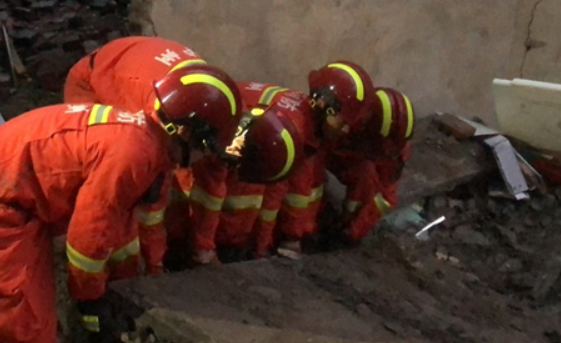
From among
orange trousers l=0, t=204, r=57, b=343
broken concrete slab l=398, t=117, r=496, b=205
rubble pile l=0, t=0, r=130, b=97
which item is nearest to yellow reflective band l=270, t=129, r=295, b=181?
orange trousers l=0, t=204, r=57, b=343

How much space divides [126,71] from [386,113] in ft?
5.33

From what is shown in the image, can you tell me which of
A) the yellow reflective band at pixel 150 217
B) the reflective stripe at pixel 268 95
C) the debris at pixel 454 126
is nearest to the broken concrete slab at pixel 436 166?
the debris at pixel 454 126

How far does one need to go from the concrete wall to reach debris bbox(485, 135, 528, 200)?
800mm

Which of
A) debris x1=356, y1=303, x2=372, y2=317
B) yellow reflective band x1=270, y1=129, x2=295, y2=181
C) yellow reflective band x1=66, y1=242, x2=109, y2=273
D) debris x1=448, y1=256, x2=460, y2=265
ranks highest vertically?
yellow reflective band x1=270, y1=129, x2=295, y2=181

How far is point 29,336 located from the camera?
296 centimetres

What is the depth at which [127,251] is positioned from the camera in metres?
3.26

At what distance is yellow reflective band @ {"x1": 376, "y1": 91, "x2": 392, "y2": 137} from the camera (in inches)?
167

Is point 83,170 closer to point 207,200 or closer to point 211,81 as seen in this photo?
point 211,81

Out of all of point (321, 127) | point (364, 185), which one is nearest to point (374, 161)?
point (364, 185)

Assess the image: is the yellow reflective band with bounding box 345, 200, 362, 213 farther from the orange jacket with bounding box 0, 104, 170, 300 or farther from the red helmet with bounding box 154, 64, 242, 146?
the orange jacket with bounding box 0, 104, 170, 300

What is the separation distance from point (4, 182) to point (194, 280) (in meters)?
1.02

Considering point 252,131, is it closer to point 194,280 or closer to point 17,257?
point 194,280

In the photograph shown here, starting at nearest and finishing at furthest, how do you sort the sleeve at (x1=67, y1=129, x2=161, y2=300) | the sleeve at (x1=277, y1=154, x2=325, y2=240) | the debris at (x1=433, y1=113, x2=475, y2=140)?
the sleeve at (x1=67, y1=129, x2=161, y2=300), the sleeve at (x1=277, y1=154, x2=325, y2=240), the debris at (x1=433, y1=113, x2=475, y2=140)

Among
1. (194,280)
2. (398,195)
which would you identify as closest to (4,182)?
(194,280)
